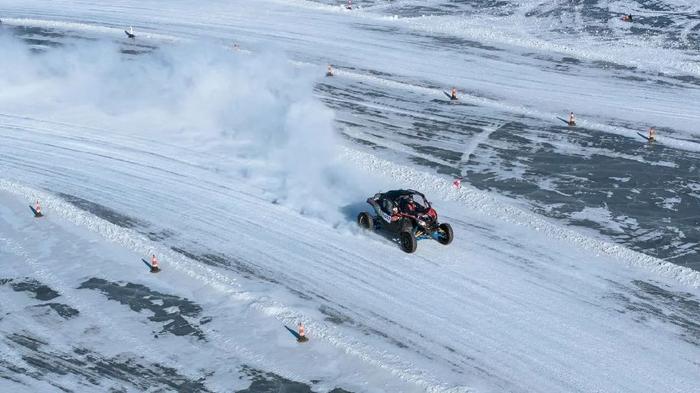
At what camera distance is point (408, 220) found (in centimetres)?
2391

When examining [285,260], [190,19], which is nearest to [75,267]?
[285,260]

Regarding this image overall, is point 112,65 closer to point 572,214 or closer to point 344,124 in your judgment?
point 344,124

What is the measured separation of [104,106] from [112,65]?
461cm

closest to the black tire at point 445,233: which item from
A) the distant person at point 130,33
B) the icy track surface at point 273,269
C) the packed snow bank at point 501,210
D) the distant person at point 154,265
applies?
the icy track surface at point 273,269

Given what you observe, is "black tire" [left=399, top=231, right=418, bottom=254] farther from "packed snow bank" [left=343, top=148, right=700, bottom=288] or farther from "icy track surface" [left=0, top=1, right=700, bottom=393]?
"packed snow bank" [left=343, top=148, right=700, bottom=288]

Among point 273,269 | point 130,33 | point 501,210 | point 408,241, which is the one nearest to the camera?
point 273,269

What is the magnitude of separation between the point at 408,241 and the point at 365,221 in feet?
6.19

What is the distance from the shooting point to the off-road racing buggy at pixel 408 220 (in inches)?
941

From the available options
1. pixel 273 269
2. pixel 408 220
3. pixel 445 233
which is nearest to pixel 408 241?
pixel 408 220

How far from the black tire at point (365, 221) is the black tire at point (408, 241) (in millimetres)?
1294

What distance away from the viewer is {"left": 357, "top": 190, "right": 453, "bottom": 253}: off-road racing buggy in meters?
23.9

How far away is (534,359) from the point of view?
762 inches

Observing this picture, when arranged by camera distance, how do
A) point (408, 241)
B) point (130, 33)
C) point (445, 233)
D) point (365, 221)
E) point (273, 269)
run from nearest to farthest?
point (273, 269) → point (408, 241) → point (445, 233) → point (365, 221) → point (130, 33)

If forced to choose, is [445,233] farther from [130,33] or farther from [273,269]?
[130,33]
